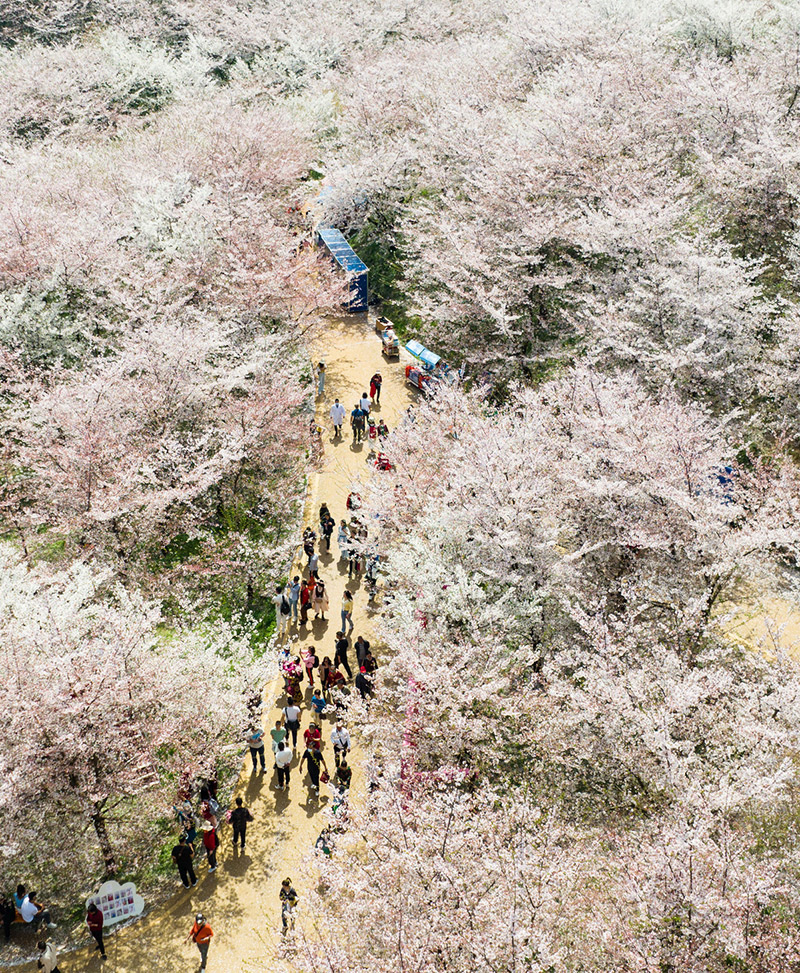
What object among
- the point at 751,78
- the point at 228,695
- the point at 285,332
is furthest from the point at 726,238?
the point at 228,695

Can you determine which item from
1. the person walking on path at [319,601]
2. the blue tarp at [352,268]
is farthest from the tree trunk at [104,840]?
the blue tarp at [352,268]

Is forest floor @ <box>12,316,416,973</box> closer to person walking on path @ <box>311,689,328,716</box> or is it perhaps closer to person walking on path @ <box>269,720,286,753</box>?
person walking on path @ <box>311,689,328,716</box>


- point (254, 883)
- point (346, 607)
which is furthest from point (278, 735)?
point (346, 607)

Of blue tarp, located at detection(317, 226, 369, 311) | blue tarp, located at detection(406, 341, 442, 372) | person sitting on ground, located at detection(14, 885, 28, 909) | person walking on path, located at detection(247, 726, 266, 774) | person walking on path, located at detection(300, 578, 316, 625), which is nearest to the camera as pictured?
person sitting on ground, located at detection(14, 885, 28, 909)

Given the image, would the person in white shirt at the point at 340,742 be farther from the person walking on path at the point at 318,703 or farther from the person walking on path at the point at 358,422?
the person walking on path at the point at 358,422

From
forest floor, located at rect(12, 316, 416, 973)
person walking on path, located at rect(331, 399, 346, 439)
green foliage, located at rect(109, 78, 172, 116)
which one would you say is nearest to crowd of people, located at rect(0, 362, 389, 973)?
forest floor, located at rect(12, 316, 416, 973)

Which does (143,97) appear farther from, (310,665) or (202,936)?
(202,936)
